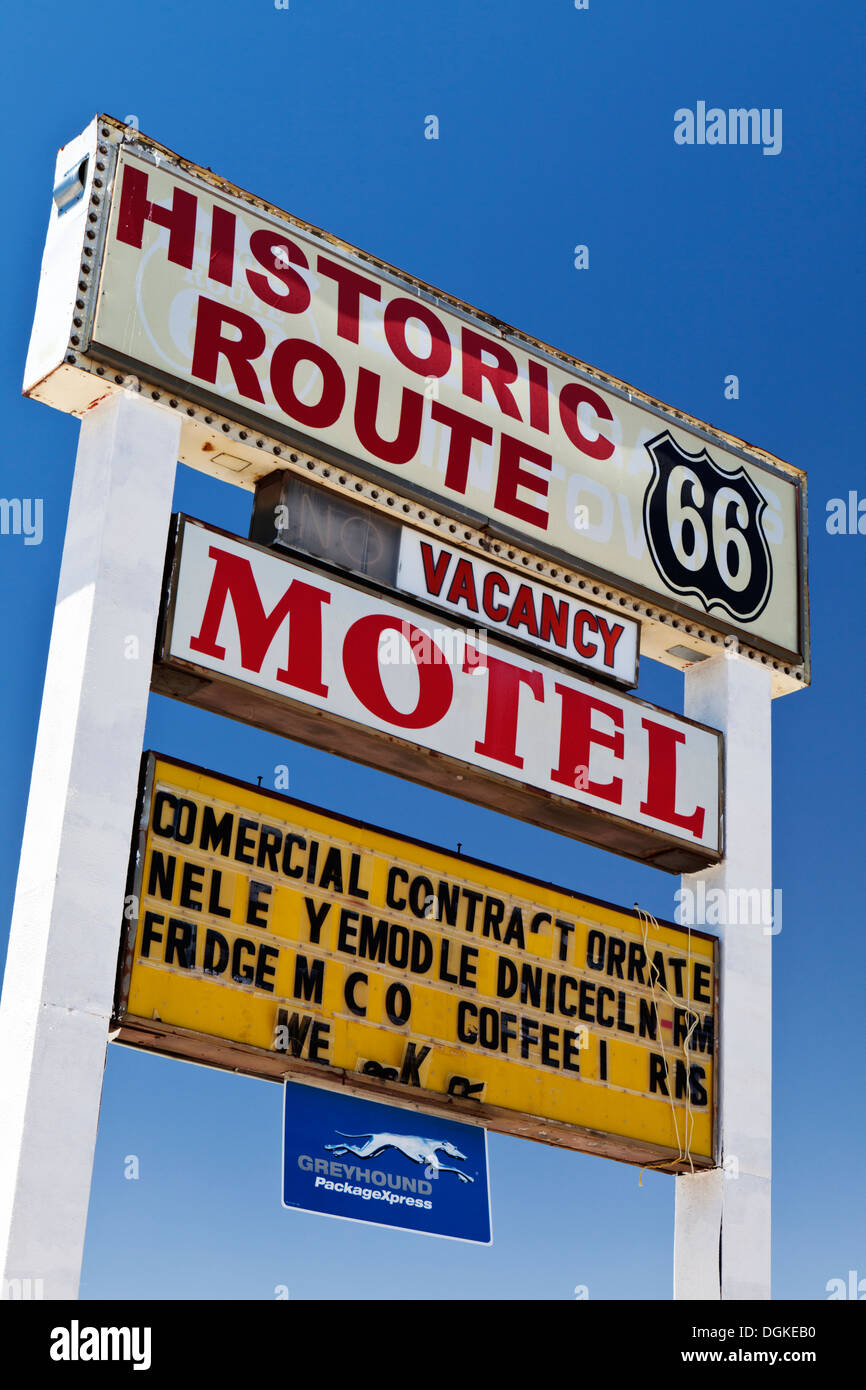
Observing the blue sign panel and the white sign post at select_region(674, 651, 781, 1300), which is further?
the white sign post at select_region(674, 651, 781, 1300)

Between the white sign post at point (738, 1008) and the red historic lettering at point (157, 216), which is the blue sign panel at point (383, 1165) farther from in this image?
the red historic lettering at point (157, 216)

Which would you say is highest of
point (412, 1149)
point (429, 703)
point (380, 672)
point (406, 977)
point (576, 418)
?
point (576, 418)

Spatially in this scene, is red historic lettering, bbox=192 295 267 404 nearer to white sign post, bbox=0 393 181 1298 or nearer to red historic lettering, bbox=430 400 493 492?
white sign post, bbox=0 393 181 1298

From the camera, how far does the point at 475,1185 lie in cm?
1293

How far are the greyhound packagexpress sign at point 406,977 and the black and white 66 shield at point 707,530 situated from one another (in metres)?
3.12

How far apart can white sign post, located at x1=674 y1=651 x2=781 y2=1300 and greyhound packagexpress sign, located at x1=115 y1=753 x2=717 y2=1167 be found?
0.22 meters

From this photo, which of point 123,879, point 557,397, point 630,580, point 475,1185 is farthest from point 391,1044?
point 557,397

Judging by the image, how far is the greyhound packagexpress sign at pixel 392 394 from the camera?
43.1ft

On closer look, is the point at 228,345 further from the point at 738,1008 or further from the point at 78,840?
the point at 738,1008

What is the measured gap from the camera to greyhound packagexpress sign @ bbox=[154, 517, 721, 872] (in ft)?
42.2

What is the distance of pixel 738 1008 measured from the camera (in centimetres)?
1508

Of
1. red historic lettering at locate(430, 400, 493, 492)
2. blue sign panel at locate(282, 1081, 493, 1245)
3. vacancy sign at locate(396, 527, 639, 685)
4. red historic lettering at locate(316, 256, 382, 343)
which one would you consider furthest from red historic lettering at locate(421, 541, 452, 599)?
blue sign panel at locate(282, 1081, 493, 1245)

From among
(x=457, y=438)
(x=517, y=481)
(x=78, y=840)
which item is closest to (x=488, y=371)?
(x=457, y=438)

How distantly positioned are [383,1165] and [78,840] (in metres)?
3.08
